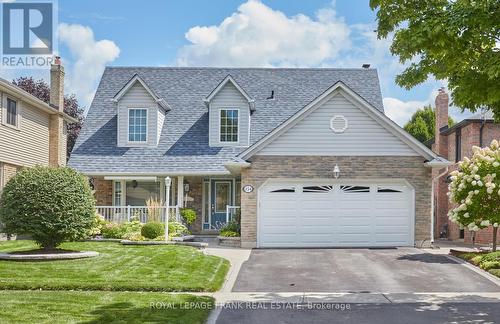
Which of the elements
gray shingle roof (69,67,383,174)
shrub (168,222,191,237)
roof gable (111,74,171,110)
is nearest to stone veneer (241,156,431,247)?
shrub (168,222,191,237)

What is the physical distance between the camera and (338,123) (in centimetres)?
2022

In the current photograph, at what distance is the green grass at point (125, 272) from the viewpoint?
12.1 meters

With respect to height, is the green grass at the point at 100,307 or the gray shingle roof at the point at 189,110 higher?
the gray shingle roof at the point at 189,110

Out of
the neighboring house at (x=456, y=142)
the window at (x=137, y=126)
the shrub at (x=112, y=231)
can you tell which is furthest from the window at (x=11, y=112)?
the neighboring house at (x=456, y=142)

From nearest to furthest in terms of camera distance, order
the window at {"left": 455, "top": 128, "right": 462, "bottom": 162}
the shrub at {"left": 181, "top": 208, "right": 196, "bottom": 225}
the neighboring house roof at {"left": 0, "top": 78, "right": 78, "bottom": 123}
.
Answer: the neighboring house roof at {"left": 0, "top": 78, "right": 78, "bottom": 123}, the shrub at {"left": 181, "top": 208, "right": 196, "bottom": 225}, the window at {"left": 455, "top": 128, "right": 462, "bottom": 162}

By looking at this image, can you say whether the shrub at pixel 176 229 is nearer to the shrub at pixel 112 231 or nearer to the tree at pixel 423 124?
the shrub at pixel 112 231

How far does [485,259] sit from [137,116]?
15387 millimetres

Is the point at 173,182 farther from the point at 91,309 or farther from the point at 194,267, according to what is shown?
the point at 91,309

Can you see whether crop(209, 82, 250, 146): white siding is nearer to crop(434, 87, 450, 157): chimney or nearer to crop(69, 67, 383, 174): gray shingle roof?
crop(69, 67, 383, 174): gray shingle roof

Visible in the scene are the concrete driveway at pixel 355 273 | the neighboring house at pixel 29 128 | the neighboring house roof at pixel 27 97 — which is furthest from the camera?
the neighboring house at pixel 29 128

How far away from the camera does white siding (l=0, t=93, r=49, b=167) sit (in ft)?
72.9

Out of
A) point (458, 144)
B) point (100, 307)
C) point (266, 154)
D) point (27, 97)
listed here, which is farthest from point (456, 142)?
point (100, 307)

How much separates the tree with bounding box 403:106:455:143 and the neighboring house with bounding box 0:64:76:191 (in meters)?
28.1

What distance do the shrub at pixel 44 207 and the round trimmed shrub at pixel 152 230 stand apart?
16.0 feet
